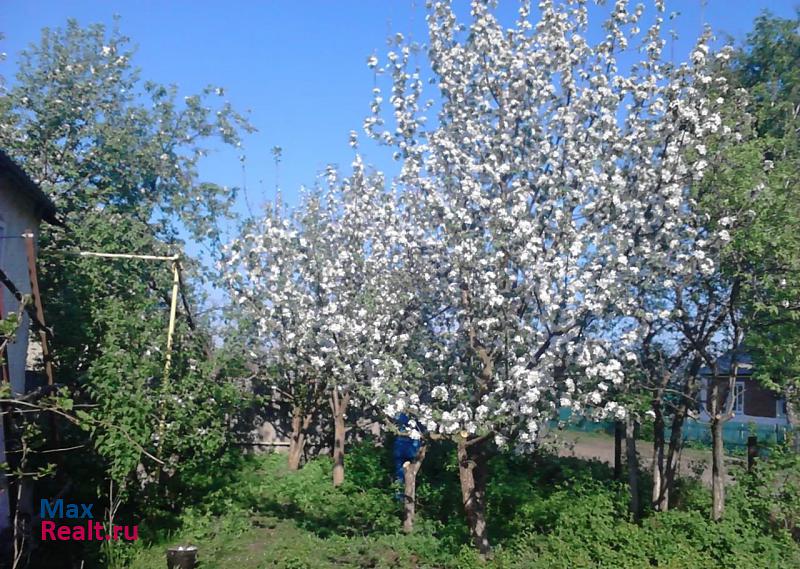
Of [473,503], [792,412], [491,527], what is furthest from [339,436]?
[792,412]

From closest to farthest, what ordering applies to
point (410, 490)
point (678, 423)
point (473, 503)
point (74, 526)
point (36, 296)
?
point (36, 296)
point (473, 503)
point (74, 526)
point (410, 490)
point (678, 423)

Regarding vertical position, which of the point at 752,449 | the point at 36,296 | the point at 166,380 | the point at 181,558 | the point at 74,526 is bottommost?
the point at 181,558

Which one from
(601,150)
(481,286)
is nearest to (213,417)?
(481,286)

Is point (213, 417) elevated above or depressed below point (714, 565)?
above

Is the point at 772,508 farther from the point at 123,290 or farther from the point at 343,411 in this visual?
the point at 123,290

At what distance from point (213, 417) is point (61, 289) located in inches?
100

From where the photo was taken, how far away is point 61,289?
371 inches

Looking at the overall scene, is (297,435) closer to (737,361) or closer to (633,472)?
(633,472)

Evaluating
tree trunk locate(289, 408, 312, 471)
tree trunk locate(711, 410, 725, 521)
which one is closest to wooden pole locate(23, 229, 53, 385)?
tree trunk locate(289, 408, 312, 471)

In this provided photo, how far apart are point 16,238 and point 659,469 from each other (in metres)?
8.84

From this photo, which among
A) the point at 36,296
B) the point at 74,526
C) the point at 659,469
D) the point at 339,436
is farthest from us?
the point at 339,436

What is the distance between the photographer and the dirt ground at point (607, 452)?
9.73m

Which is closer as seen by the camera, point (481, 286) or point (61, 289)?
point (481, 286)

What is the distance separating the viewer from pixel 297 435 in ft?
43.7
